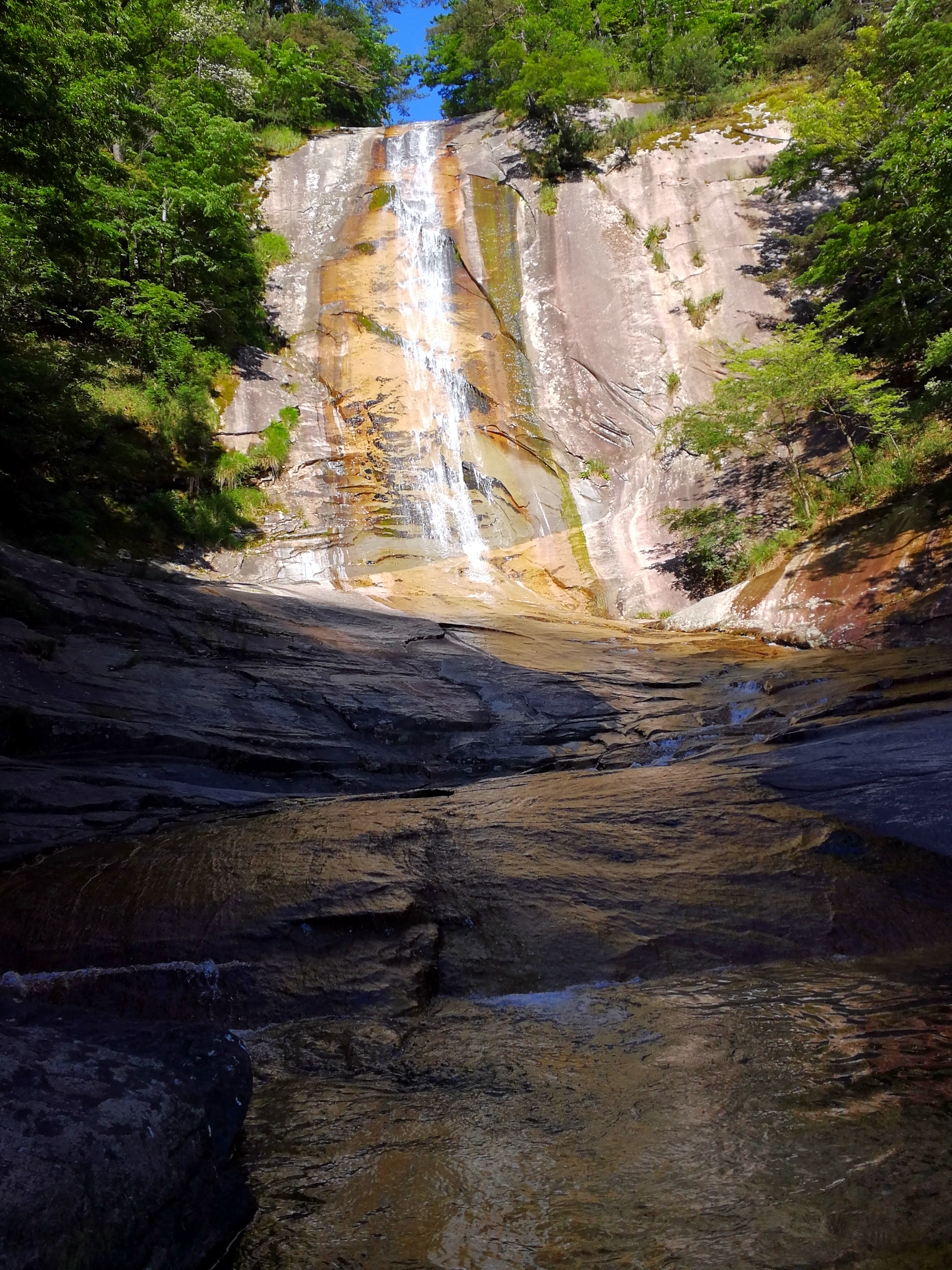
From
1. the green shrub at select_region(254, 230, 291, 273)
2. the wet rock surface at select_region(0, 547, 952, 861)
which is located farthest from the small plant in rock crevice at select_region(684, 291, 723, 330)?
the wet rock surface at select_region(0, 547, 952, 861)

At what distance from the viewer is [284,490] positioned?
674 inches

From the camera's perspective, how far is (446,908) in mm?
3803

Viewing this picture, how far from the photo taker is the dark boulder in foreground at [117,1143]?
1683 millimetres

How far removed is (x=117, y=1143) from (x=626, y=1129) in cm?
153

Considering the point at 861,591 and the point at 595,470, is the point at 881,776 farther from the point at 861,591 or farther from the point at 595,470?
the point at 595,470

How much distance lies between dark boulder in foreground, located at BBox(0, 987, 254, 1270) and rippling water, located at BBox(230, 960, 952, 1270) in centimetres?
19

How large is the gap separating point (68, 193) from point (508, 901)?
11.1 m

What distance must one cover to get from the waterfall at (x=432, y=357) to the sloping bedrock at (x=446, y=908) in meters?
11.7

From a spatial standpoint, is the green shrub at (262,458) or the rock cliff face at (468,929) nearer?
the rock cliff face at (468,929)

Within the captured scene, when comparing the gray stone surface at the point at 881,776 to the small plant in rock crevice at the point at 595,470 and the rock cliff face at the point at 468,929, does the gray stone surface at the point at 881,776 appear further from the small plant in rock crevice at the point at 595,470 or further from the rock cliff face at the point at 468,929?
the small plant in rock crevice at the point at 595,470

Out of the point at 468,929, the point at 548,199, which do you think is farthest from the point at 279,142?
the point at 468,929

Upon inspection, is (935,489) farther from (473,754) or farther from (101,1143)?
(101,1143)

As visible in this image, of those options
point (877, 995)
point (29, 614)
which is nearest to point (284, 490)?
point (29, 614)

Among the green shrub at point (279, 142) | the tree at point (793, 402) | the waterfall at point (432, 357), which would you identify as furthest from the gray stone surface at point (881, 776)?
the green shrub at point (279, 142)
